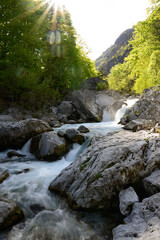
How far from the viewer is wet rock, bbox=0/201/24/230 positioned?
381cm

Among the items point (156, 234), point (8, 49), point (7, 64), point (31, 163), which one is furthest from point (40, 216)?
point (8, 49)

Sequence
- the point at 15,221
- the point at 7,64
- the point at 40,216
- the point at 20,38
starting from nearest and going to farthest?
the point at 15,221 → the point at 40,216 → the point at 7,64 → the point at 20,38

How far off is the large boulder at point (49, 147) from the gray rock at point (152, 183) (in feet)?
16.4

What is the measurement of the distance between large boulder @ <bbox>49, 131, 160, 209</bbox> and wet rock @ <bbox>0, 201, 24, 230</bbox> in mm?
1496

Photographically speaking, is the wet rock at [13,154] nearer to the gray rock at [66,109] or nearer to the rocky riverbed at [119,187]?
the rocky riverbed at [119,187]

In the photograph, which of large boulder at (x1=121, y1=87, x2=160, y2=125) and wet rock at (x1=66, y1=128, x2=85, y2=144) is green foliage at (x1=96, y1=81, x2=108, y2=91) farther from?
wet rock at (x1=66, y1=128, x2=85, y2=144)

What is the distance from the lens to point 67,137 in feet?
32.6

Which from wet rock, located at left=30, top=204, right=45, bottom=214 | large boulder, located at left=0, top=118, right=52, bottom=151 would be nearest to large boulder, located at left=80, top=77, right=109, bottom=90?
large boulder, located at left=0, top=118, right=52, bottom=151

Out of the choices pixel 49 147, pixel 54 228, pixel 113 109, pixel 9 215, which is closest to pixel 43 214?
pixel 54 228

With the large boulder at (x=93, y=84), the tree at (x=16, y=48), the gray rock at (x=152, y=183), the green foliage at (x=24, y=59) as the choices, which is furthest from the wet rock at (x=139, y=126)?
the large boulder at (x=93, y=84)

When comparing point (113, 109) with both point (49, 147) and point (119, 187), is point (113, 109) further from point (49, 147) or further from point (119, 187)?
point (119, 187)

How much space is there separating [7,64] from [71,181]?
1441cm

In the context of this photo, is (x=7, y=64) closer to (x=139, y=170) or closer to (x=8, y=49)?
(x=8, y=49)

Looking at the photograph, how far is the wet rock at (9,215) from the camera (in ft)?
12.5
